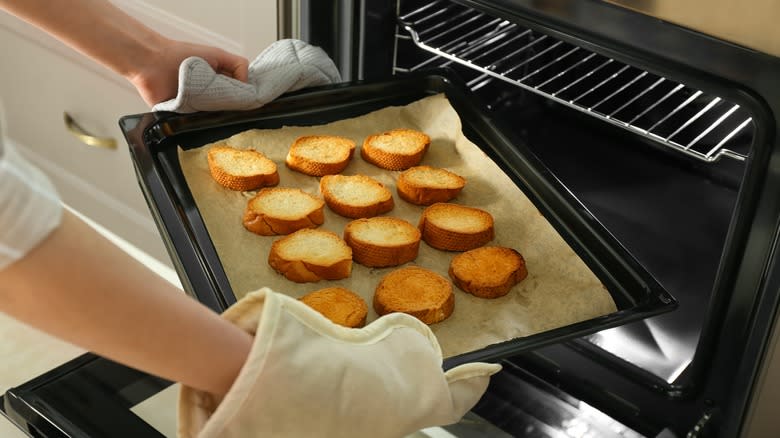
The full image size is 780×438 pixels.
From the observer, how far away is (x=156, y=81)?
1.11 meters

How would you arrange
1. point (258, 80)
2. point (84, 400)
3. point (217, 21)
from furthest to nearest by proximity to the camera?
point (217, 21)
point (258, 80)
point (84, 400)

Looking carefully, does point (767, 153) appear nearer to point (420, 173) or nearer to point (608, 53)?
point (608, 53)

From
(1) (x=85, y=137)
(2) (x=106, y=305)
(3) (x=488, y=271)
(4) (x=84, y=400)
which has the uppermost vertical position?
(2) (x=106, y=305)

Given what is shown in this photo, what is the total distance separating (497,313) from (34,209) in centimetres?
59

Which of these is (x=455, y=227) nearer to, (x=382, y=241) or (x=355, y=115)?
(x=382, y=241)

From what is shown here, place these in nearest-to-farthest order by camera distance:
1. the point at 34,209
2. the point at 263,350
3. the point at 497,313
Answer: the point at 34,209
the point at 263,350
the point at 497,313

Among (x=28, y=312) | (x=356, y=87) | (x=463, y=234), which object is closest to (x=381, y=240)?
(x=463, y=234)

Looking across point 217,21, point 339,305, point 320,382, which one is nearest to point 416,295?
point 339,305

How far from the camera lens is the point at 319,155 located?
113 centimetres

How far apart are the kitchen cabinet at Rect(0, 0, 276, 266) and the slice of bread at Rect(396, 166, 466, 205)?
21.2 inches

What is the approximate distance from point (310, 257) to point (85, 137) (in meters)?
0.99

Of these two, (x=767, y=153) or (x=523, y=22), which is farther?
(x=523, y=22)

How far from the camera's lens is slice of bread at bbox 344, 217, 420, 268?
1011 mm

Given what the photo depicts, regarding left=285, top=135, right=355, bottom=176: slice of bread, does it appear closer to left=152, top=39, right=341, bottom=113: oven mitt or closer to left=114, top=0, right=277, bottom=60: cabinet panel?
left=152, top=39, right=341, bottom=113: oven mitt
